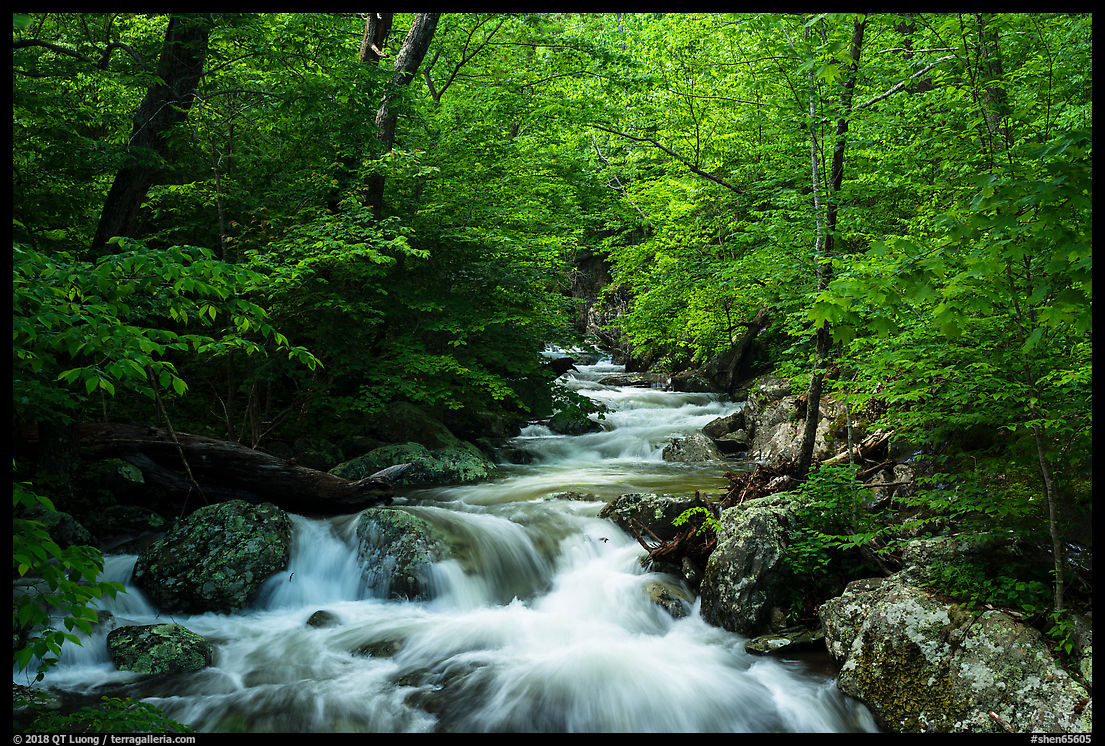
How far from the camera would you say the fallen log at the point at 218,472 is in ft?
25.3

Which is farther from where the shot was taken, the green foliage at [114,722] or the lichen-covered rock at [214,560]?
the lichen-covered rock at [214,560]

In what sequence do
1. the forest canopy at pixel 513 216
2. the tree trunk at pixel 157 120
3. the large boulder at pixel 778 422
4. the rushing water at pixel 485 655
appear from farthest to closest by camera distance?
the large boulder at pixel 778 422
the tree trunk at pixel 157 120
the rushing water at pixel 485 655
the forest canopy at pixel 513 216

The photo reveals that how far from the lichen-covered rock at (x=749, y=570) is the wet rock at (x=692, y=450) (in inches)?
251

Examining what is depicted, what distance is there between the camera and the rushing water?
15.0ft

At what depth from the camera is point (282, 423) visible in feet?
35.0

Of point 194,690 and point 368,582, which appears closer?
point 194,690

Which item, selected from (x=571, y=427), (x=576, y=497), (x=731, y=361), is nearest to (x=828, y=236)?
(x=576, y=497)

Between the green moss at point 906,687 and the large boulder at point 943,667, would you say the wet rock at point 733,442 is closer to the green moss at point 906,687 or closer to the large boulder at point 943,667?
the large boulder at point 943,667

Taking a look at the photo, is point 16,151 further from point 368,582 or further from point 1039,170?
point 1039,170

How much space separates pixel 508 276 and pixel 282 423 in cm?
475

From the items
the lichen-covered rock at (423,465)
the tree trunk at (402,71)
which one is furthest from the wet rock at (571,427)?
the tree trunk at (402,71)

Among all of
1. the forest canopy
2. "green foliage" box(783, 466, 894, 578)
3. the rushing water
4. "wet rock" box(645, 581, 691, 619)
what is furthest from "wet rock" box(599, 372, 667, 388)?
"green foliage" box(783, 466, 894, 578)

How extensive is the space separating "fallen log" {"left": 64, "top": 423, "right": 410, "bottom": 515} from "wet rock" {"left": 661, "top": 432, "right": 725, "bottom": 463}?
6.79 meters
